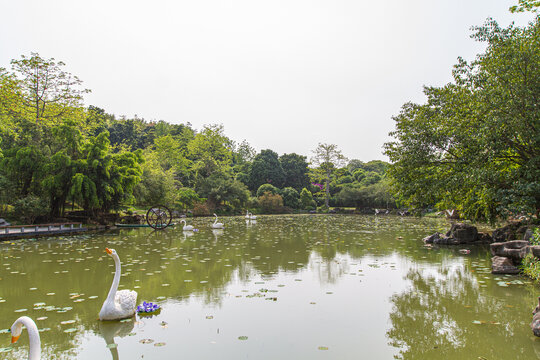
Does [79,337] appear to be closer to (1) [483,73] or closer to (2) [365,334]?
(2) [365,334]

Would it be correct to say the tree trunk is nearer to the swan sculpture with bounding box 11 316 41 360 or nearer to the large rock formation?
the large rock formation

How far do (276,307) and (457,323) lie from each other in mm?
2705

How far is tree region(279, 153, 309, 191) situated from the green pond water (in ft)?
144

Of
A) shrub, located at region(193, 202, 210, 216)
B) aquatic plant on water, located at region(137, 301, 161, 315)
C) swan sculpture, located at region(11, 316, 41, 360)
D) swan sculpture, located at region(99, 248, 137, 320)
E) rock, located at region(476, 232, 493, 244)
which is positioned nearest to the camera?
swan sculpture, located at region(11, 316, 41, 360)

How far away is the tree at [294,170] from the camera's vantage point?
53750mm

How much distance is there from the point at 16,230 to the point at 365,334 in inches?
672

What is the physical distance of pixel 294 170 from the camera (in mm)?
54156

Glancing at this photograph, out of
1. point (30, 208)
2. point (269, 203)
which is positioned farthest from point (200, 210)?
point (30, 208)

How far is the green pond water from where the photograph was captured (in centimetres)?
378

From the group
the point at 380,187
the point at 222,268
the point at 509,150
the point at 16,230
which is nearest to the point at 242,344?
the point at 222,268

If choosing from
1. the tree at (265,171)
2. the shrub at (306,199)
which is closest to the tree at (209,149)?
the tree at (265,171)

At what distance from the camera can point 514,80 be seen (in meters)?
8.23

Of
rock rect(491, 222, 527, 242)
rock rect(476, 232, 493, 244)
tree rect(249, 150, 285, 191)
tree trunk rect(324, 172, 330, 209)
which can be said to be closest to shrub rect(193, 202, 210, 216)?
tree rect(249, 150, 285, 191)

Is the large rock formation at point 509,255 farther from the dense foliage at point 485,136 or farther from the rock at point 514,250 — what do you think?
the dense foliage at point 485,136
